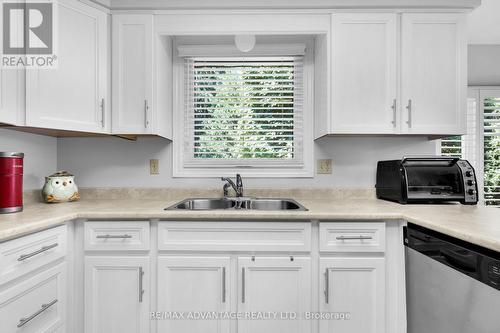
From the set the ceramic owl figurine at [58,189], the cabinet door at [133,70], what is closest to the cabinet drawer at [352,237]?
the cabinet door at [133,70]

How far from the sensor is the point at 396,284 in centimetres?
150

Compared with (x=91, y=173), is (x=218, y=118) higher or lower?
higher

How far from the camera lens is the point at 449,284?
42.4 inches

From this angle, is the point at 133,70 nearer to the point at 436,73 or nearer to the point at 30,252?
the point at 30,252

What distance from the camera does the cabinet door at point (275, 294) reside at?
1499 mm

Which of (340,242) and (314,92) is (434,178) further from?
(314,92)

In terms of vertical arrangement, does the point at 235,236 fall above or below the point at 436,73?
below

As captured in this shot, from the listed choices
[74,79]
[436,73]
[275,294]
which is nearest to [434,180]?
[436,73]

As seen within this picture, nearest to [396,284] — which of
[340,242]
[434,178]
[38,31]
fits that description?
[340,242]

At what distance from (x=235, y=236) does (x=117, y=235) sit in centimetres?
66

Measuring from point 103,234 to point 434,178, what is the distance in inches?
81.6

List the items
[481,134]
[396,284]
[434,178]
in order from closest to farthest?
[396,284]
[434,178]
[481,134]

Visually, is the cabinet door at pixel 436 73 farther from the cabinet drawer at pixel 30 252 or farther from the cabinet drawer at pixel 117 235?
the cabinet drawer at pixel 30 252

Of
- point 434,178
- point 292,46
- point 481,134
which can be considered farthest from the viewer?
point 481,134
